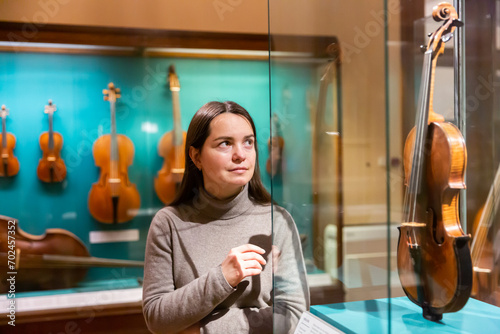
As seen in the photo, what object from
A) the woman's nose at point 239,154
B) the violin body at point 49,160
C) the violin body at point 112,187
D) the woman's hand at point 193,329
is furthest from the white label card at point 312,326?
the violin body at point 49,160

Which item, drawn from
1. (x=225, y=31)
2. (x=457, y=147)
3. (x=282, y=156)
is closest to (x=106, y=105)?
(x=225, y=31)

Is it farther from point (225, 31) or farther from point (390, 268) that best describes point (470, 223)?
point (225, 31)

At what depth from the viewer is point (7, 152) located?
209cm

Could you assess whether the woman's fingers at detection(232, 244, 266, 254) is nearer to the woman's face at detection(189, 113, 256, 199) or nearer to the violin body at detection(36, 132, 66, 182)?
the woman's face at detection(189, 113, 256, 199)

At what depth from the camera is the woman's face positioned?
41.6 inches

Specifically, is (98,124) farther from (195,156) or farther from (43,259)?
(195,156)

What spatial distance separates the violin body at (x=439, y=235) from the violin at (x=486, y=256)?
1 cm

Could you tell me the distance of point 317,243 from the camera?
2.76 ft

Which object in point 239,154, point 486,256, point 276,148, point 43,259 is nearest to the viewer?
point 486,256

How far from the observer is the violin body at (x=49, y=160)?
212 cm

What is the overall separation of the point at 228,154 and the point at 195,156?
10cm

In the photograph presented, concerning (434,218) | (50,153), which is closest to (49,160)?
(50,153)

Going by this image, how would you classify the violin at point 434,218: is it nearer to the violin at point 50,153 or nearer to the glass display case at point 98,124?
the glass display case at point 98,124

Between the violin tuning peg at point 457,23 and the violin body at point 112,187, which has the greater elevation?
the violin tuning peg at point 457,23
